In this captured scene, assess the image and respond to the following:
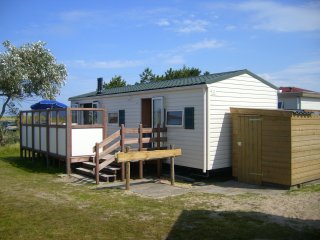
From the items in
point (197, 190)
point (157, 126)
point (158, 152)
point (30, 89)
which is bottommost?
point (197, 190)

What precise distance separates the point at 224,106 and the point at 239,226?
18.3ft

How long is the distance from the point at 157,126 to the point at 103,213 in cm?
534

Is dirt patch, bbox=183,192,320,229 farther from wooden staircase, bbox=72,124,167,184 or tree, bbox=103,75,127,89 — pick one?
tree, bbox=103,75,127,89

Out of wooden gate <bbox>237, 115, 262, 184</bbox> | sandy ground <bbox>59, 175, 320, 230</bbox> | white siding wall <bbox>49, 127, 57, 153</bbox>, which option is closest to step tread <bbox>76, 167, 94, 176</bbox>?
sandy ground <bbox>59, 175, 320, 230</bbox>

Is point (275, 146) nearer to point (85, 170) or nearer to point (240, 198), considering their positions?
point (240, 198)

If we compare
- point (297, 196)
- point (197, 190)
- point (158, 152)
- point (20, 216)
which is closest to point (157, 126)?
point (158, 152)

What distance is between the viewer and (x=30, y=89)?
22.1 m

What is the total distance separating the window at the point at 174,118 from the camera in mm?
11820

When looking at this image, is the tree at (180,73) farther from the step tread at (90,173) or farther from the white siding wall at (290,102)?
the step tread at (90,173)

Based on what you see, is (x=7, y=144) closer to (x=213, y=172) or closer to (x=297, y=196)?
(x=213, y=172)

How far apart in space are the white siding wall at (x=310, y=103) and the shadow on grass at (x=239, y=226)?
15.7m

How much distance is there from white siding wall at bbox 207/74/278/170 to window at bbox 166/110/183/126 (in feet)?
4.21

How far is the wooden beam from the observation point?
31.1 feet

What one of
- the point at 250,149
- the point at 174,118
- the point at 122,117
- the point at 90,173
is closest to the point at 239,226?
the point at 250,149
